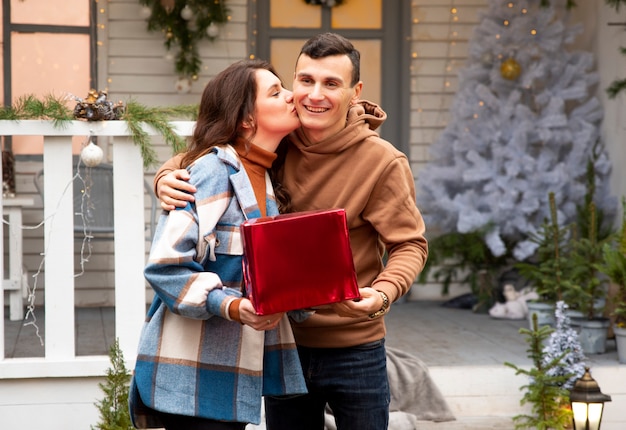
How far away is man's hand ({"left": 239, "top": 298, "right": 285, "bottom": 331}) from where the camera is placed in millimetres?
2098

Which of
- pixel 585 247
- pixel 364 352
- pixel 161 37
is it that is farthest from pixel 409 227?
pixel 161 37

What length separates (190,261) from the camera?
7.16 ft

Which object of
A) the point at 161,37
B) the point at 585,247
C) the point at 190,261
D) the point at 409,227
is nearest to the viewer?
the point at 190,261

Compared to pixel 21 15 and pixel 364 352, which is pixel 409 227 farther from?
pixel 21 15

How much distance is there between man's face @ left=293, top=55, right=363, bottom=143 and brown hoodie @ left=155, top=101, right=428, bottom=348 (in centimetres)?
8

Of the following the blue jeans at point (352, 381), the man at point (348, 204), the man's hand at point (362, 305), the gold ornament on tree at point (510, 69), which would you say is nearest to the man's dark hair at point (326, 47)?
the man at point (348, 204)

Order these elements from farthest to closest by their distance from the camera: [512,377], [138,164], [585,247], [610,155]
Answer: [610,155] → [585,247] → [512,377] → [138,164]

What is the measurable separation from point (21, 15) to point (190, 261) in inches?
203

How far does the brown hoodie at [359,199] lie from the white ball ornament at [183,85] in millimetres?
4329

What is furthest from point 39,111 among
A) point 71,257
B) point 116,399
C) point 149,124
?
point 116,399

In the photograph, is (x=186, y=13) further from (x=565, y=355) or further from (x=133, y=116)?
(x=565, y=355)

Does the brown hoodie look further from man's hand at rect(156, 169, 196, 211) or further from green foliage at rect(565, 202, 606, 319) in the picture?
green foliage at rect(565, 202, 606, 319)

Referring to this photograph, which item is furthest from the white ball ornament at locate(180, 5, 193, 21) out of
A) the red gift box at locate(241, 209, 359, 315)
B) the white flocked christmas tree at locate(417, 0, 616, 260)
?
the red gift box at locate(241, 209, 359, 315)

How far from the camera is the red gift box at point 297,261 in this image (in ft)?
6.80
